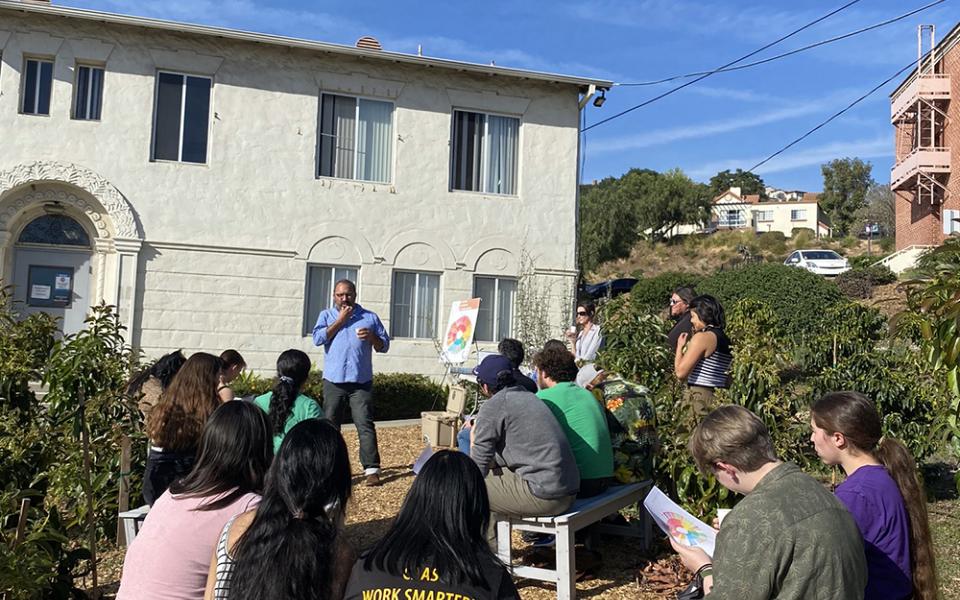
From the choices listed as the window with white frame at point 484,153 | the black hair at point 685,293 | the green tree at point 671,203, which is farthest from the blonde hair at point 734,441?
the green tree at point 671,203

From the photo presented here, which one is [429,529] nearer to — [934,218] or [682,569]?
[682,569]

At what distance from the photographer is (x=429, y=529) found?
7.81 ft

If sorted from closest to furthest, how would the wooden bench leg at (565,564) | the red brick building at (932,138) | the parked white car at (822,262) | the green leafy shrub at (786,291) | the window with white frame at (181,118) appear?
the wooden bench leg at (565,564) < the window with white frame at (181,118) < the green leafy shrub at (786,291) < the red brick building at (932,138) < the parked white car at (822,262)

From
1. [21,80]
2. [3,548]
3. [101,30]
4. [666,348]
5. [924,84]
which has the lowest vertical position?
[3,548]

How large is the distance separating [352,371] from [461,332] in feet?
15.0

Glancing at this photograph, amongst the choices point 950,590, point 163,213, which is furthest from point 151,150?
point 950,590

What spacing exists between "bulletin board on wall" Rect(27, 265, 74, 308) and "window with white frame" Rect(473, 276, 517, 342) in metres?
7.52

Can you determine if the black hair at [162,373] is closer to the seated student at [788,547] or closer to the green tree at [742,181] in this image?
the seated student at [788,547]

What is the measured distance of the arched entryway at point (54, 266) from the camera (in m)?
13.6

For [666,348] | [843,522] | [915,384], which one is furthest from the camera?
[666,348]

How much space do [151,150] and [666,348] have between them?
1023 centimetres

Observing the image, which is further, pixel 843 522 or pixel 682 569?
pixel 682 569

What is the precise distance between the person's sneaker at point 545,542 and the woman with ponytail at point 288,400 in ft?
6.20

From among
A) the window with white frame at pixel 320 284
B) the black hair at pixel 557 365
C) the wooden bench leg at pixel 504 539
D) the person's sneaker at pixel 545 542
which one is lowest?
the person's sneaker at pixel 545 542
